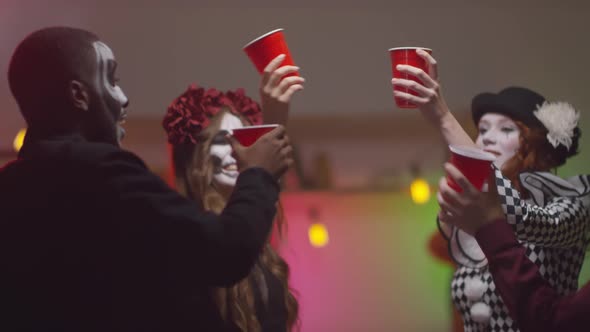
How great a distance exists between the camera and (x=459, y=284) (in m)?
2.59

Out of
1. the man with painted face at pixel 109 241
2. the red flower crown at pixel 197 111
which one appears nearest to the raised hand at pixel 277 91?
the man with painted face at pixel 109 241

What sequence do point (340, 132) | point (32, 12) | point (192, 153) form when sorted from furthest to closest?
1. point (340, 132)
2. point (32, 12)
3. point (192, 153)

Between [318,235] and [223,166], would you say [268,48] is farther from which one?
[318,235]

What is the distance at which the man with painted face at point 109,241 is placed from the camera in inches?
55.7

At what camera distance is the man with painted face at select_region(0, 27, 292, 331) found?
1.42 metres

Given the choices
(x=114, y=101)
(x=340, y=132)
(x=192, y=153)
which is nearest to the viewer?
(x=114, y=101)

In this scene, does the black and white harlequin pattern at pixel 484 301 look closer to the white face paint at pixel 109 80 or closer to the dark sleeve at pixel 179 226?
the dark sleeve at pixel 179 226

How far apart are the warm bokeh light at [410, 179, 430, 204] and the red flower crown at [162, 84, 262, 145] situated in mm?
1927

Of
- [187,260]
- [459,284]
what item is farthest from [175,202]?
[459,284]

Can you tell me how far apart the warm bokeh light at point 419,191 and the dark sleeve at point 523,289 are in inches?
117

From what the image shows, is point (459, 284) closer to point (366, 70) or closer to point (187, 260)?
point (187, 260)

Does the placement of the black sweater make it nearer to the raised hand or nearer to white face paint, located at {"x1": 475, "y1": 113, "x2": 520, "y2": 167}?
the raised hand

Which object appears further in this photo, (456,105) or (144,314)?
(456,105)

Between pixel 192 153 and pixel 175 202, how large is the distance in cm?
131
